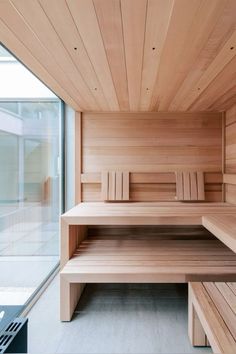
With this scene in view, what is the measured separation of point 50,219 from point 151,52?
2.14m

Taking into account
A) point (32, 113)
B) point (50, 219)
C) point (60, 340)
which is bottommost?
point (60, 340)

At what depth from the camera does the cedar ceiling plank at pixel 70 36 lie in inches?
46.8

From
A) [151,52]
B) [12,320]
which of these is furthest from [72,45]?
[12,320]

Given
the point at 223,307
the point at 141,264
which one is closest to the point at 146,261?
the point at 141,264

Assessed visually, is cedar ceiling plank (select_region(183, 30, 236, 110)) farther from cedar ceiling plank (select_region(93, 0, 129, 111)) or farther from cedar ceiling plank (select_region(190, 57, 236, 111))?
cedar ceiling plank (select_region(93, 0, 129, 111))

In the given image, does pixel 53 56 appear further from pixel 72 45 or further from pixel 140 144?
pixel 140 144

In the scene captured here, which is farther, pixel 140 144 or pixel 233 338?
pixel 140 144

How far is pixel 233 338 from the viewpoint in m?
1.30

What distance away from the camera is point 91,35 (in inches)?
55.9

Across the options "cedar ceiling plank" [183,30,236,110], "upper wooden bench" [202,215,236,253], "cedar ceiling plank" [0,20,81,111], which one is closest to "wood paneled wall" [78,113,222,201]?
"cedar ceiling plank" [183,30,236,110]

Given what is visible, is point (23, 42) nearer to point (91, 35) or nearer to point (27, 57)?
point (27, 57)

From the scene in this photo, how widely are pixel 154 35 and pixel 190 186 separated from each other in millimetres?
1988

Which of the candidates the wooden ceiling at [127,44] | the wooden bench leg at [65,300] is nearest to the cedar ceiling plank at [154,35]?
the wooden ceiling at [127,44]

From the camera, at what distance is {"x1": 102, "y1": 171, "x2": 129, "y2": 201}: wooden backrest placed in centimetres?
309
